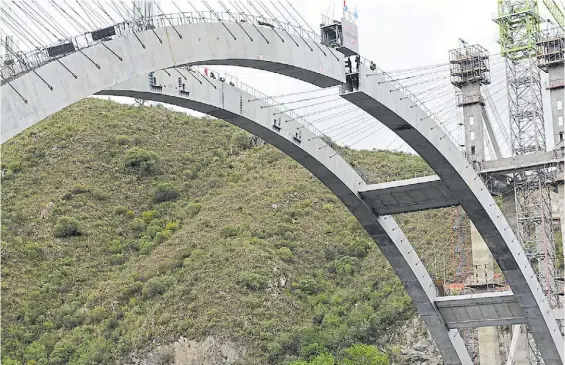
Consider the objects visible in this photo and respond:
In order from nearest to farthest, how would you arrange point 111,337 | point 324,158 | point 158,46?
point 158,46 < point 324,158 < point 111,337

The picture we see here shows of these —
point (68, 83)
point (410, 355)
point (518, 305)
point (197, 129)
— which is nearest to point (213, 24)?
point (68, 83)

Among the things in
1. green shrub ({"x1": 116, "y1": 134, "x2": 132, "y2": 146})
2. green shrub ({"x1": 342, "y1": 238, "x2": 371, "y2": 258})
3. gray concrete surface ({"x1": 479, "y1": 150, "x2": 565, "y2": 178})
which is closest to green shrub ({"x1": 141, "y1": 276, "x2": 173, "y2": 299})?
green shrub ({"x1": 342, "y1": 238, "x2": 371, "y2": 258})

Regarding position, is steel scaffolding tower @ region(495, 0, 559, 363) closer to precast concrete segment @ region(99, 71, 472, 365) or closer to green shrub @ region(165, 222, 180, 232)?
precast concrete segment @ region(99, 71, 472, 365)

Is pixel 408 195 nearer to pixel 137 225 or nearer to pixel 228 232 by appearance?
pixel 228 232

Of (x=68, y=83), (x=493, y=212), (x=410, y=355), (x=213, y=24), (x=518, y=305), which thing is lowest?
(x=410, y=355)

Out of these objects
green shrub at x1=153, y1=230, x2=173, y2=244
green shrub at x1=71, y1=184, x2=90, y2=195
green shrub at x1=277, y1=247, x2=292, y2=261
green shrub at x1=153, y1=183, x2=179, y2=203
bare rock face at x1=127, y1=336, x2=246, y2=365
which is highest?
green shrub at x1=71, y1=184, x2=90, y2=195

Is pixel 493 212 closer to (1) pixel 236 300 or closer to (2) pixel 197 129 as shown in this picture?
(1) pixel 236 300
